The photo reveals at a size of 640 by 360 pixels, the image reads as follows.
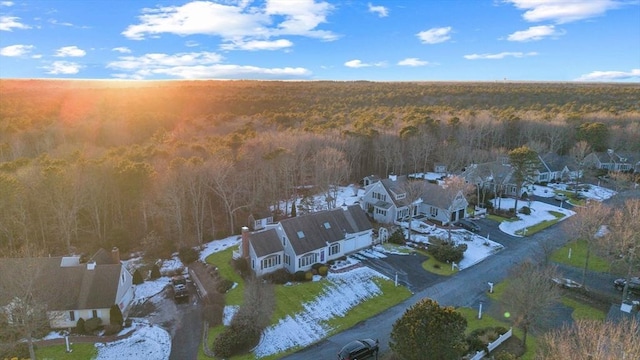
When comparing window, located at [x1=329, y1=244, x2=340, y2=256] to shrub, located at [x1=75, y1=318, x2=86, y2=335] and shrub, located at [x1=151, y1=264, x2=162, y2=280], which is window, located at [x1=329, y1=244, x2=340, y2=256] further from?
shrub, located at [x1=75, y1=318, x2=86, y2=335]

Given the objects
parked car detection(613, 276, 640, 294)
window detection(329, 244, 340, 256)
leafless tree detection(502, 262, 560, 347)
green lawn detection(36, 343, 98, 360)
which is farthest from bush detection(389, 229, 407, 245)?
green lawn detection(36, 343, 98, 360)

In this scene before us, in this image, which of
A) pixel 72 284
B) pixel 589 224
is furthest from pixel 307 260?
pixel 589 224

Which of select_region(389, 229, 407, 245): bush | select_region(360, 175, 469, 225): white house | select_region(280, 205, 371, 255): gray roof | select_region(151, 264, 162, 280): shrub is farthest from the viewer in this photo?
select_region(360, 175, 469, 225): white house

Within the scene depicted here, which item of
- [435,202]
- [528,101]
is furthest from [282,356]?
[528,101]

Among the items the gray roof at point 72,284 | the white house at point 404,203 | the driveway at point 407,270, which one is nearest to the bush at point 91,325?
the gray roof at point 72,284

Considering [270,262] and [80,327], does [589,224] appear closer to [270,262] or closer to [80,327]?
[270,262]
